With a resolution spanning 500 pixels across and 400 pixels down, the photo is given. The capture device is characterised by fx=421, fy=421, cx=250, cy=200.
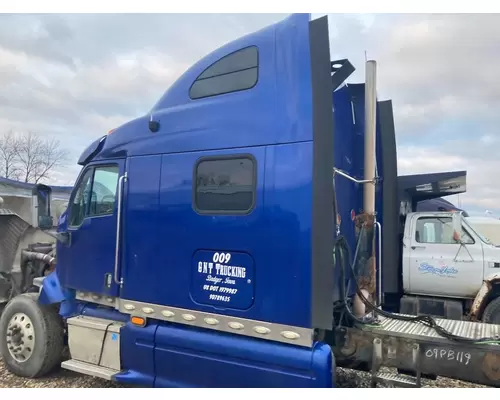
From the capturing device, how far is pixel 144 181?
14.4 ft

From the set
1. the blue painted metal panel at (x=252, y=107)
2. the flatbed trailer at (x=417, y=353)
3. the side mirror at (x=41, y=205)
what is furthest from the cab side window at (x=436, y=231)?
the side mirror at (x=41, y=205)

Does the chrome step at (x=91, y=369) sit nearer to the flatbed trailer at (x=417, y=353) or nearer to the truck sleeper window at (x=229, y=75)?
the flatbed trailer at (x=417, y=353)

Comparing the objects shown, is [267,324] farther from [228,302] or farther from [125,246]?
[125,246]

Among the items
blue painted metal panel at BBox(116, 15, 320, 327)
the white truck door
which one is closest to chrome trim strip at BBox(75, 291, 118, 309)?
blue painted metal panel at BBox(116, 15, 320, 327)

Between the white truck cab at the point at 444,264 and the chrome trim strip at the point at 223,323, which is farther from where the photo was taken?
the white truck cab at the point at 444,264

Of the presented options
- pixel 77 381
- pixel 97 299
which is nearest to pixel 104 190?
pixel 97 299

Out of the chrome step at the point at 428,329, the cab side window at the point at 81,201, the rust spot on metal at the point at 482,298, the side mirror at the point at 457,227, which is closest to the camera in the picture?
the chrome step at the point at 428,329

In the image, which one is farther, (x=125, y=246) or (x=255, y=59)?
(x=125, y=246)

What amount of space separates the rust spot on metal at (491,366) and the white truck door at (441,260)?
4531 mm

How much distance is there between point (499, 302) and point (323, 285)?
16.4 ft

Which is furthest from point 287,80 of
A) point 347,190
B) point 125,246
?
point 125,246

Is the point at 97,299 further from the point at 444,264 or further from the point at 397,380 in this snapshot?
the point at 444,264

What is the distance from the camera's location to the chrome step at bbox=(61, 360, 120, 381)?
4.40m

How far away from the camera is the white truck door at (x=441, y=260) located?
7.60 meters
